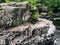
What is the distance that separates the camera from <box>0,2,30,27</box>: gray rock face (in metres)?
30.0

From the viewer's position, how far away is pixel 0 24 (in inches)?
1167

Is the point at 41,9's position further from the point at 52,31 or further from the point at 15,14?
the point at 15,14

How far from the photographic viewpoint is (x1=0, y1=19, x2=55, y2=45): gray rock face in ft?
92.6

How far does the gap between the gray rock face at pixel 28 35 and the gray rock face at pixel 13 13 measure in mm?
1198

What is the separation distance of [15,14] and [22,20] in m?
1.86

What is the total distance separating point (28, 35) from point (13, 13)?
142 inches

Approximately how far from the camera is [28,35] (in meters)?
30.5

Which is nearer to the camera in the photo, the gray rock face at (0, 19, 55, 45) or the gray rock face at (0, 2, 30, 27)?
the gray rock face at (0, 19, 55, 45)

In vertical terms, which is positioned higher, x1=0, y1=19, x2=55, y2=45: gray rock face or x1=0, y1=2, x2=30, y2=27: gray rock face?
x1=0, y1=2, x2=30, y2=27: gray rock face

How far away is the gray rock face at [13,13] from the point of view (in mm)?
29953

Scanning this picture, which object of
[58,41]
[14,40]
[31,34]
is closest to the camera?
[14,40]

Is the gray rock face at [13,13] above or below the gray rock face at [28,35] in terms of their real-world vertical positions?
above

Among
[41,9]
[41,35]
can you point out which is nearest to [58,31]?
[41,35]

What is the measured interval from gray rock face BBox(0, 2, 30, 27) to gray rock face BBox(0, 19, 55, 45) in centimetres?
120
